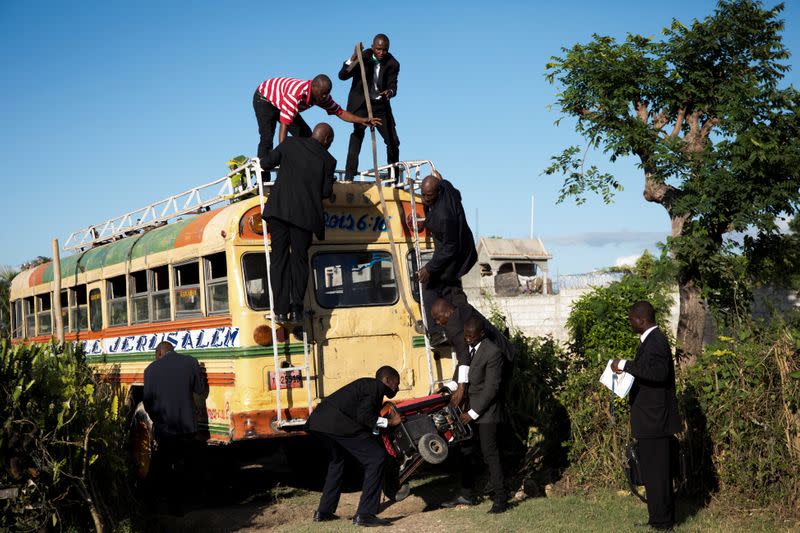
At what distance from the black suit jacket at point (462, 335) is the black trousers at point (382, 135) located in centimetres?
224

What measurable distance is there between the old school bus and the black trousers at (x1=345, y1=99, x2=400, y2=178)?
0.46 m

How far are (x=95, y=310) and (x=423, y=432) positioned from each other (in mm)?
6187

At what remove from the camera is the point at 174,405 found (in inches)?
356

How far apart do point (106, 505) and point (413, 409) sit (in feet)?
9.15

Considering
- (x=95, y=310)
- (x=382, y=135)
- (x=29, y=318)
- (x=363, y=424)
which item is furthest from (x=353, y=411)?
(x=29, y=318)

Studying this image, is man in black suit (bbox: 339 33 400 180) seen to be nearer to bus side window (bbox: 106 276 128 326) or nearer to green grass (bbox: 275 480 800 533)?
bus side window (bbox: 106 276 128 326)


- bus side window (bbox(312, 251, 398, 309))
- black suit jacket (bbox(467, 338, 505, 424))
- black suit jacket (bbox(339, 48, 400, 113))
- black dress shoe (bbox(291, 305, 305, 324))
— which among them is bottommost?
black suit jacket (bbox(467, 338, 505, 424))

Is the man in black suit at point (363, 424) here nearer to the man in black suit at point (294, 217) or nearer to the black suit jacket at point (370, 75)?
the man in black suit at point (294, 217)

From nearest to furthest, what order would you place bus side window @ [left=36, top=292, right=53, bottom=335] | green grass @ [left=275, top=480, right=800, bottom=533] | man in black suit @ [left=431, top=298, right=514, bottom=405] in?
green grass @ [left=275, top=480, right=800, bottom=533], man in black suit @ [left=431, top=298, right=514, bottom=405], bus side window @ [left=36, top=292, right=53, bottom=335]

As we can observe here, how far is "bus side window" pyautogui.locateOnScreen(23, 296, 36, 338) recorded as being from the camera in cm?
1470

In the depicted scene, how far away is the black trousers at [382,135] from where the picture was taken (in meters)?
10.2

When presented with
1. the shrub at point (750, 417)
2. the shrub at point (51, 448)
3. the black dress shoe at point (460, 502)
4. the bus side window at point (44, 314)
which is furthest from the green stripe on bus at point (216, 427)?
the bus side window at point (44, 314)

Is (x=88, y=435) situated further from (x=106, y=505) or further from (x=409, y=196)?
(x=409, y=196)

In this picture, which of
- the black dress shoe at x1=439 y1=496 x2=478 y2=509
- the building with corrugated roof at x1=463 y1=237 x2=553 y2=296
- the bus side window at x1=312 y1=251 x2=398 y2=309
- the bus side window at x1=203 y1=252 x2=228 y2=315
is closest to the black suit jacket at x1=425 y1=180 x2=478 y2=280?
the bus side window at x1=312 y1=251 x2=398 y2=309
